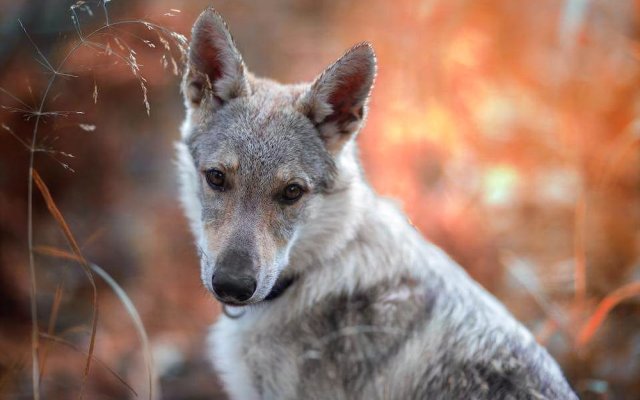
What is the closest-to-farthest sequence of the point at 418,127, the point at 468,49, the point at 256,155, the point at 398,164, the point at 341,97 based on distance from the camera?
the point at 256,155, the point at 341,97, the point at 398,164, the point at 418,127, the point at 468,49

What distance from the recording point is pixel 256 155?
9.76 ft

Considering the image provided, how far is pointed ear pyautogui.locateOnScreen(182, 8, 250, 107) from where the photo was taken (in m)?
2.98

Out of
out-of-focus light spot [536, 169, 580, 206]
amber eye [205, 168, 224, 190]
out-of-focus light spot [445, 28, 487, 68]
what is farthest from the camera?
out-of-focus light spot [445, 28, 487, 68]

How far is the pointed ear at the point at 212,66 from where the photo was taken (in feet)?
9.78

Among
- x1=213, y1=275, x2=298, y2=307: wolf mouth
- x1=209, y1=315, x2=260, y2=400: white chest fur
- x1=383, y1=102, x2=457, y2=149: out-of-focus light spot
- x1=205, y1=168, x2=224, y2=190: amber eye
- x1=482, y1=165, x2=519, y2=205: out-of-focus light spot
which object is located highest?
x1=205, y1=168, x2=224, y2=190: amber eye

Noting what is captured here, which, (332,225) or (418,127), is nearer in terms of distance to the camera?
(332,225)

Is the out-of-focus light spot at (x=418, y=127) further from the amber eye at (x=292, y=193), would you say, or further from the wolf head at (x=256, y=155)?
the amber eye at (x=292, y=193)

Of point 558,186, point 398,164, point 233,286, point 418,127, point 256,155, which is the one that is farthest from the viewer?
point 558,186

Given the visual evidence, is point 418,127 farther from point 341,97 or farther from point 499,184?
point 341,97

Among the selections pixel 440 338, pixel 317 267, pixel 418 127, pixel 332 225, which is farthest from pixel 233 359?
pixel 418 127

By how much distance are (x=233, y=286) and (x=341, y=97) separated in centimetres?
105

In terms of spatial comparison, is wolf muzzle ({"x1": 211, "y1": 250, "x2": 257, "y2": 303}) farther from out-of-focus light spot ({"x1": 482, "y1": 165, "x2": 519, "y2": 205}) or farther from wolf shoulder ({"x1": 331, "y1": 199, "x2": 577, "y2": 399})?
out-of-focus light spot ({"x1": 482, "y1": 165, "x2": 519, "y2": 205})

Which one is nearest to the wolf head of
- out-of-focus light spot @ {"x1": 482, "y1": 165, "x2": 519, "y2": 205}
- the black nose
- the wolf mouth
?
the black nose

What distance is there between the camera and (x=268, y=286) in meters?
2.93
